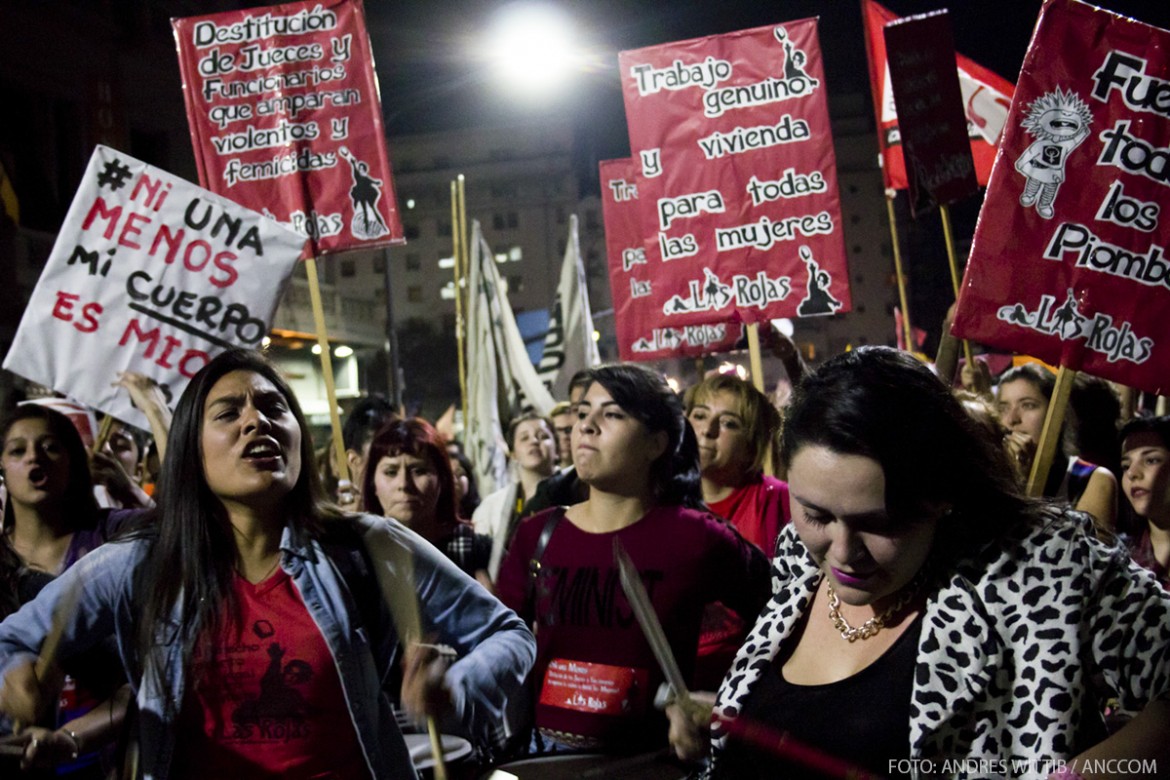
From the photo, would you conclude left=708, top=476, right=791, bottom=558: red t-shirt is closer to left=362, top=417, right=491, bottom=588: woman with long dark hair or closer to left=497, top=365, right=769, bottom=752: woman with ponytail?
left=497, top=365, right=769, bottom=752: woman with ponytail

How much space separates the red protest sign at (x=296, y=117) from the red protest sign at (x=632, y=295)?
2.87 meters

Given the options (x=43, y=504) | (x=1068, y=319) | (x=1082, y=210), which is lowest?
(x=43, y=504)

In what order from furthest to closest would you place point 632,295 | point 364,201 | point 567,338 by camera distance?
point 567,338 < point 632,295 < point 364,201

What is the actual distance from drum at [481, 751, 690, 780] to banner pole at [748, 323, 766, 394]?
9.65 feet

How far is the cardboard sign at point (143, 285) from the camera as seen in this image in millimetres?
5344

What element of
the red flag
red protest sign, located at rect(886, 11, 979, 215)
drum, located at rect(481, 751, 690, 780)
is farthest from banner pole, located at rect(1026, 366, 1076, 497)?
the red flag

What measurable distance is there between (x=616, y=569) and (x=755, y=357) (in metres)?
2.86

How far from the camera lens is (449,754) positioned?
3.30 m

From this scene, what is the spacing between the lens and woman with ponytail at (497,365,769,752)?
3.55m

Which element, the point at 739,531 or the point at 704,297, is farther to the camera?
the point at 704,297

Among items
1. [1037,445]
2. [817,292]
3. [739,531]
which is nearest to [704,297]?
[817,292]

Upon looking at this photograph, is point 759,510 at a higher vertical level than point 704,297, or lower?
lower

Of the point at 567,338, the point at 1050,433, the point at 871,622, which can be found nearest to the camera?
the point at 871,622

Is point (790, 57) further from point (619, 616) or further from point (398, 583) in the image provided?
point (398, 583)
